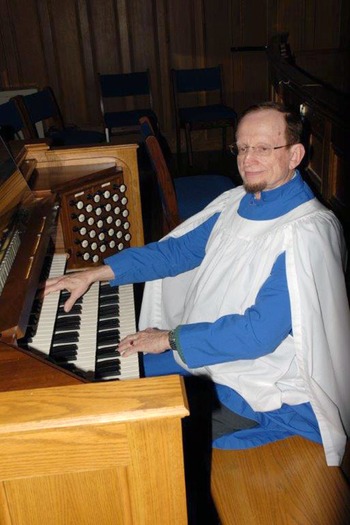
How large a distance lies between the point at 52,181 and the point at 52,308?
771 mm

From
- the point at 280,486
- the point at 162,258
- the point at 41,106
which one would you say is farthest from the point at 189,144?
the point at 280,486

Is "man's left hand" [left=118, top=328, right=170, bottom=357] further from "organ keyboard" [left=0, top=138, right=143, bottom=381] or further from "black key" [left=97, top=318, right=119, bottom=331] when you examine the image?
"black key" [left=97, top=318, right=119, bottom=331]

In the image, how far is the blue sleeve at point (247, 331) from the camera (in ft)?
5.62

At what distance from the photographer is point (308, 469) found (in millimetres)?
1755

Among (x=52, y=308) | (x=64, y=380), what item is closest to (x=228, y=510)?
(x=64, y=380)

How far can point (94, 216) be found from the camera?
260cm

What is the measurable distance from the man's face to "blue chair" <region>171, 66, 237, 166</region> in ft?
15.0

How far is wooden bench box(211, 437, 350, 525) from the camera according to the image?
161 cm

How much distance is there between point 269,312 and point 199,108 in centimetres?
529

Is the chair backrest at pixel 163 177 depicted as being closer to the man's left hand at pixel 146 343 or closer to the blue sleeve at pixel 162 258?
the blue sleeve at pixel 162 258

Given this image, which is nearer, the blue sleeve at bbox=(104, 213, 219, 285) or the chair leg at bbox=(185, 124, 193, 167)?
the blue sleeve at bbox=(104, 213, 219, 285)

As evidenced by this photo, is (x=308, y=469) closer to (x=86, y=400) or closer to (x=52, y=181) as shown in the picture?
(x=86, y=400)

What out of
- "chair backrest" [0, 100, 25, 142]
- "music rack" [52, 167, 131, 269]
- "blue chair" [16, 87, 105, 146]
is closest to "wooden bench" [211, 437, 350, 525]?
"music rack" [52, 167, 131, 269]

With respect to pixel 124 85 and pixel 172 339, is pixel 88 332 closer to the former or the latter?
pixel 172 339
